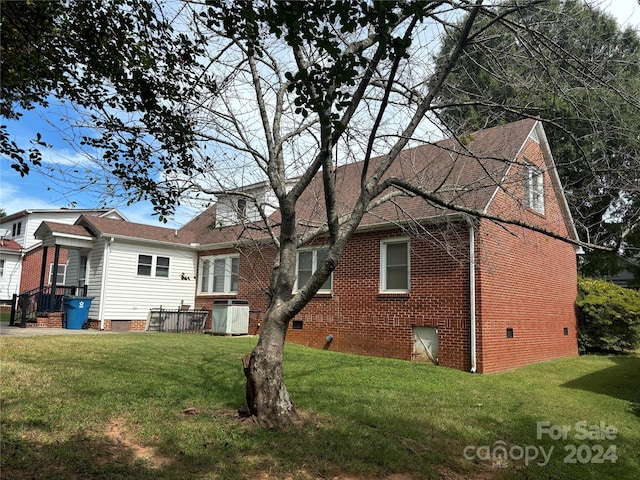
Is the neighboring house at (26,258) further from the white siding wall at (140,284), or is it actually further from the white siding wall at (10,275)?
the white siding wall at (140,284)

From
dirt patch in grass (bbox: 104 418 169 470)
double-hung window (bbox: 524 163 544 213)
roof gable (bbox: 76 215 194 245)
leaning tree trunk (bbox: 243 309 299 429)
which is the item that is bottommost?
dirt patch in grass (bbox: 104 418 169 470)

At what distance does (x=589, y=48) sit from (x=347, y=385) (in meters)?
5.70

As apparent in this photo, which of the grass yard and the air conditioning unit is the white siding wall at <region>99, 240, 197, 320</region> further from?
the grass yard

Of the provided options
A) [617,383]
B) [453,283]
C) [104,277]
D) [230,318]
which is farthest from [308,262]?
[617,383]

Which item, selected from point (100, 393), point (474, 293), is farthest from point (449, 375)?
point (100, 393)

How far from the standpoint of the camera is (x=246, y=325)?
52.1 feet

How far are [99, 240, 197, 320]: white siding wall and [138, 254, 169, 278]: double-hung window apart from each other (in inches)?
5.8

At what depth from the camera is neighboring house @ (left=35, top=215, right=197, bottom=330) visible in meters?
16.8

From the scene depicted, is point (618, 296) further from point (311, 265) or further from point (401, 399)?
point (401, 399)

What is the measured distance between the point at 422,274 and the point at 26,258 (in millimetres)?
28579

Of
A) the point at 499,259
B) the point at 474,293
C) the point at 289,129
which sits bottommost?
the point at 474,293

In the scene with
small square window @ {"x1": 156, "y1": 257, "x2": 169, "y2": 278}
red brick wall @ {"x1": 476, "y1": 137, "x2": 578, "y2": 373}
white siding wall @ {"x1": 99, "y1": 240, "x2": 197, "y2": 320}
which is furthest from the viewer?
small square window @ {"x1": 156, "y1": 257, "x2": 169, "y2": 278}

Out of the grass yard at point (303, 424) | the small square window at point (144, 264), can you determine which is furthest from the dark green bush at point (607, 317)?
the small square window at point (144, 264)

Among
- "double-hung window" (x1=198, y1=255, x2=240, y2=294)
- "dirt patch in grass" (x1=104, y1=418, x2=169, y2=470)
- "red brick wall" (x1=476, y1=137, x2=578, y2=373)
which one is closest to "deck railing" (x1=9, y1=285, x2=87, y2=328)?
"double-hung window" (x1=198, y1=255, x2=240, y2=294)
